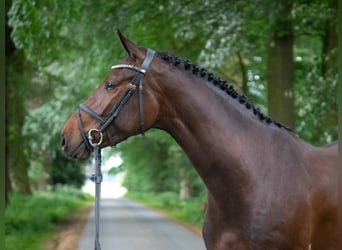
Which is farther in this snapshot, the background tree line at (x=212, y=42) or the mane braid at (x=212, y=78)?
the background tree line at (x=212, y=42)

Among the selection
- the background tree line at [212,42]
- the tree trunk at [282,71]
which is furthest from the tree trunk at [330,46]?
the tree trunk at [282,71]

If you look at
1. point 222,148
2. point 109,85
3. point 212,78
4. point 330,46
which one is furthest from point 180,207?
point 109,85

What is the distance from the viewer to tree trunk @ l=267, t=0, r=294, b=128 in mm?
11609

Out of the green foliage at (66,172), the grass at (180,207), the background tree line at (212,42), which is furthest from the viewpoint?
the green foliage at (66,172)

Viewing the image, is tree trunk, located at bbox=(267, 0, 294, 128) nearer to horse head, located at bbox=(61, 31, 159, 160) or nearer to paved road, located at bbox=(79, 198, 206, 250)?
paved road, located at bbox=(79, 198, 206, 250)

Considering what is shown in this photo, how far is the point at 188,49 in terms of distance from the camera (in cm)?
1513

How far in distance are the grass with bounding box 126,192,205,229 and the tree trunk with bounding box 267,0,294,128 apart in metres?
2.98

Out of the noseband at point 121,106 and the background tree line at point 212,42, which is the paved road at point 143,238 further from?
the noseband at point 121,106

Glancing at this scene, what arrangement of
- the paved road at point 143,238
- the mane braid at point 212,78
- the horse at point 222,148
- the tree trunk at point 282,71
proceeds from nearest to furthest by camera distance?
the horse at point 222,148 < the mane braid at point 212,78 < the tree trunk at point 282,71 < the paved road at point 143,238

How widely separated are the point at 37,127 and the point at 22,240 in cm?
826

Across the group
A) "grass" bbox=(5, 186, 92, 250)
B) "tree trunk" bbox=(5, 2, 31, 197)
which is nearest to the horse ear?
"grass" bbox=(5, 186, 92, 250)

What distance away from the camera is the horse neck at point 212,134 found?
154 inches

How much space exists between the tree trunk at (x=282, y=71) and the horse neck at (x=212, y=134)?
763cm

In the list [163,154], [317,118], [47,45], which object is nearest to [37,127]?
[47,45]
